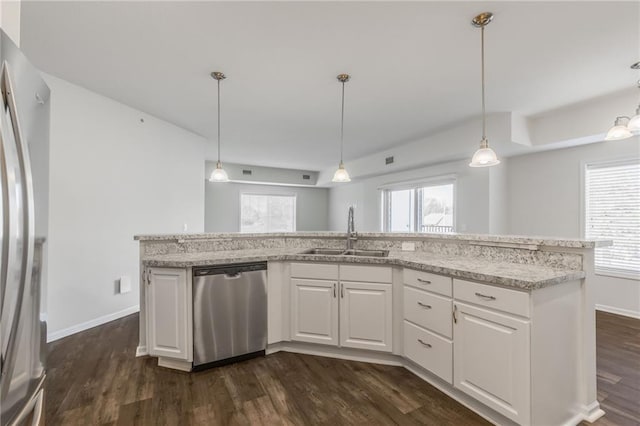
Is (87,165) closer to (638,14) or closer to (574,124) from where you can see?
(638,14)

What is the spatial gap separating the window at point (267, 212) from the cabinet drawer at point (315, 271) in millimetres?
5695

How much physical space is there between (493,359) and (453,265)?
1.95 feet

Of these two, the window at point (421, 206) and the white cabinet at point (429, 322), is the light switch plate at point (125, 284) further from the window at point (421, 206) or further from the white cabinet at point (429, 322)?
the window at point (421, 206)

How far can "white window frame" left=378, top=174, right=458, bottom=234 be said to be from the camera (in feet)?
17.1

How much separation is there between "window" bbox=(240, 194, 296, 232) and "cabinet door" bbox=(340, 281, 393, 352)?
599cm

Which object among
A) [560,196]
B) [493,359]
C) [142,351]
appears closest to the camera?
[493,359]

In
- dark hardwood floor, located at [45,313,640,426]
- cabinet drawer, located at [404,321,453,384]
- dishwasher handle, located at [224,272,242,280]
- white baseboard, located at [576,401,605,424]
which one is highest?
dishwasher handle, located at [224,272,242,280]

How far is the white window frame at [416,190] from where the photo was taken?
5.20m

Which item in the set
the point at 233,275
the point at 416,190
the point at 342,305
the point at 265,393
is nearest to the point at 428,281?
the point at 342,305

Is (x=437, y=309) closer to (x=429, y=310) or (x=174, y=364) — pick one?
(x=429, y=310)

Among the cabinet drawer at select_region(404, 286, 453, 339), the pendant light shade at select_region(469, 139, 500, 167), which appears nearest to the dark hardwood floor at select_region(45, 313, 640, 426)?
the cabinet drawer at select_region(404, 286, 453, 339)

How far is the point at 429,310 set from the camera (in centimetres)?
210

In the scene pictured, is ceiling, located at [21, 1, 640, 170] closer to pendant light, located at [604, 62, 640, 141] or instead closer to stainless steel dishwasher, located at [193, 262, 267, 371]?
pendant light, located at [604, 62, 640, 141]

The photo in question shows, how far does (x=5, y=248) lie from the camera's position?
0.67m
